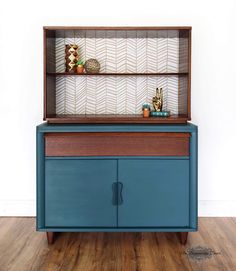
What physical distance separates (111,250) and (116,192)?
0.96 ft

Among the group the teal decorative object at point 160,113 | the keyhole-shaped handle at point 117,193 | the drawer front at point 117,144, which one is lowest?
the keyhole-shaped handle at point 117,193

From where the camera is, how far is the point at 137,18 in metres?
2.66

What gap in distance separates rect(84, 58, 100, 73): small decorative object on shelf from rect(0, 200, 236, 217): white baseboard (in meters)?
0.92

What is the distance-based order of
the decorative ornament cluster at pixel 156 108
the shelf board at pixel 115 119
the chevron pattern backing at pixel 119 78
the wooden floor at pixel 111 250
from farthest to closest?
the chevron pattern backing at pixel 119 78 < the decorative ornament cluster at pixel 156 108 < the shelf board at pixel 115 119 < the wooden floor at pixel 111 250

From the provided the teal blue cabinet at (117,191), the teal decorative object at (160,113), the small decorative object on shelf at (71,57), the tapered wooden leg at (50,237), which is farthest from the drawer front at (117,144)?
the small decorative object on shelf at (71,57)

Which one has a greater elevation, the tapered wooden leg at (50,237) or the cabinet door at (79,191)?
the cabinet door at (79,191)

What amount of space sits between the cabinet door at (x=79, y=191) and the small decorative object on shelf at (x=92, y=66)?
623 millimetres

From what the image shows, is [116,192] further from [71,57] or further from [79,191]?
[71,57]

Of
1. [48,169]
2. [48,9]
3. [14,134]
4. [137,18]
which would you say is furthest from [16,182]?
[137,18]

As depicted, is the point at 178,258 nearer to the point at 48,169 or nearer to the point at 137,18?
the point at 48,169

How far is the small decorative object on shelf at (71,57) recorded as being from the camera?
100 inches

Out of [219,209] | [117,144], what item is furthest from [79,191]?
[219,209]

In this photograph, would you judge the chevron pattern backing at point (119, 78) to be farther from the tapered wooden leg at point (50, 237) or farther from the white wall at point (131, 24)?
the tapered wooden leg at point (50, 237)

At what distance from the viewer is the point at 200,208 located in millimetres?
2734
